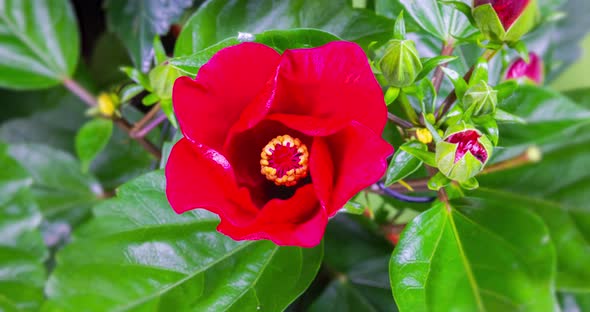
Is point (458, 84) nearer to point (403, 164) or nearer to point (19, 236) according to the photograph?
point (403, 164)

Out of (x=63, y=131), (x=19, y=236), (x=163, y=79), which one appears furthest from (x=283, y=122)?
(x=63, y=131)

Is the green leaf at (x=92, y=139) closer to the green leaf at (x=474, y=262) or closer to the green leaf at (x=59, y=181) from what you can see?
the green leaf at (x=59, y=181)

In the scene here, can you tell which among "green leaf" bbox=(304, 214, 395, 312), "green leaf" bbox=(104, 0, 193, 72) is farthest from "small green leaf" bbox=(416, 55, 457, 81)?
"green leaf" bbox=(104, 0, 193, 72)

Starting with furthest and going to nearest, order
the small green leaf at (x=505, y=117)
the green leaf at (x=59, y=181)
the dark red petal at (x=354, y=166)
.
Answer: the green leaf at (x=59, y=181) → the small green leaf at (x=505, y=117) → the dark red petal at (x=354, y=166)

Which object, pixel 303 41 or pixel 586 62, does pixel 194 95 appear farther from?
pixel 586 62

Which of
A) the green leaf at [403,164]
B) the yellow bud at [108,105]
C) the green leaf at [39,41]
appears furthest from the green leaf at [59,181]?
the green leaf at [403,164]
